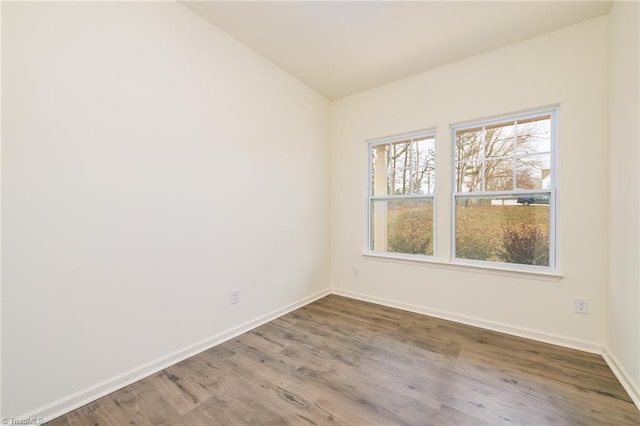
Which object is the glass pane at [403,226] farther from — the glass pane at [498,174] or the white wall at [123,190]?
the white wall at [123,190]

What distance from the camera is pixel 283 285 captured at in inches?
113

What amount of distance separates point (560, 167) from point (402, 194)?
4.63ft

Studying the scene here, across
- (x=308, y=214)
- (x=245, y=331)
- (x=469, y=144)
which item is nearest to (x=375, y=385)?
(x=245, y=331)

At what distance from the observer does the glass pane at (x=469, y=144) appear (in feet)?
8.66

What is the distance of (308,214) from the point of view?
3.23 meters

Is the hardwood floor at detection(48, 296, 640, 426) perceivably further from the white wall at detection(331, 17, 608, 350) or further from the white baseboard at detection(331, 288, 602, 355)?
the white wall at detection(331, 17, 608, 350)

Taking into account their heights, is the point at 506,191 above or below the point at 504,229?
above

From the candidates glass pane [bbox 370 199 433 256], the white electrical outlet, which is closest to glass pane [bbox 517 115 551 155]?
glass pane [bbox 370 199 433 256]

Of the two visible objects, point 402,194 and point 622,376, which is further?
point 402,194

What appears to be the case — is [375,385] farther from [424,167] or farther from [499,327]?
[424,167]

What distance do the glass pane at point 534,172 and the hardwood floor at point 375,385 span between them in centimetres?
138

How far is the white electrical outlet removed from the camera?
2084mm

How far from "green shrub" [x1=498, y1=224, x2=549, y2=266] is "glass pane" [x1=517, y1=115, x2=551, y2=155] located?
0.71 m

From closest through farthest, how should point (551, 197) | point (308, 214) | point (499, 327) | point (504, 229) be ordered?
1. point (551, 197)
2. point (499, 327)
3. point (504, 229)
4. point (308, 214)
